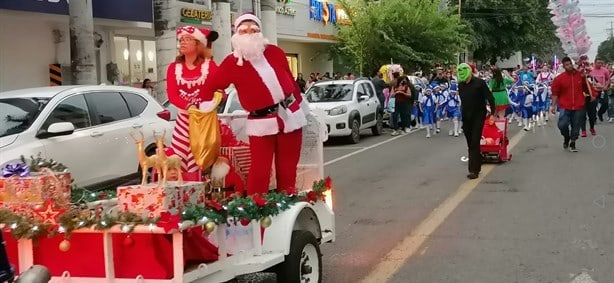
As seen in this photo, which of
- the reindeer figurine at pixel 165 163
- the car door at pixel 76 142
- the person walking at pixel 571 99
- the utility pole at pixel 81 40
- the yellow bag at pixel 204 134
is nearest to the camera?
the reindeer figurine at pixel 165 163

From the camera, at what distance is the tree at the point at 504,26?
171ft

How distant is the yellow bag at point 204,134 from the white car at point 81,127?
6.64ft

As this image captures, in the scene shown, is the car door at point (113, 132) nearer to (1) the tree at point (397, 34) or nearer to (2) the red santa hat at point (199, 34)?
(2) the red santa hat at point (199, 34)

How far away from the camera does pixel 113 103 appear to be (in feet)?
31.3

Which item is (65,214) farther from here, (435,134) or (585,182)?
(435,134)

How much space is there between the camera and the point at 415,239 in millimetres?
7332

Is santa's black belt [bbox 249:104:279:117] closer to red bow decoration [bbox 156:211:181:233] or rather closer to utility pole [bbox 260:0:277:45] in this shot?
red bow decoration [bbox 156:211:181:233]

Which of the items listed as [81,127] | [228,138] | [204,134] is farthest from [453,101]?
[204,134]

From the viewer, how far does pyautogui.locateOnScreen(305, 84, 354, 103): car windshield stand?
18922 mm

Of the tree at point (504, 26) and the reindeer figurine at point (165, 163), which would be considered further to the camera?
the tree at point (504, 26)

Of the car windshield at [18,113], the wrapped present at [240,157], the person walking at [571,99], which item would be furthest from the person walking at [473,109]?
the car windshield at [18,113]

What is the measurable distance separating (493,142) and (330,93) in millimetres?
6977

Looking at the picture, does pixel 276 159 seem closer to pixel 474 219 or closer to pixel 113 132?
pixel 474 219

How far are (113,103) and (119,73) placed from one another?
1342cm
